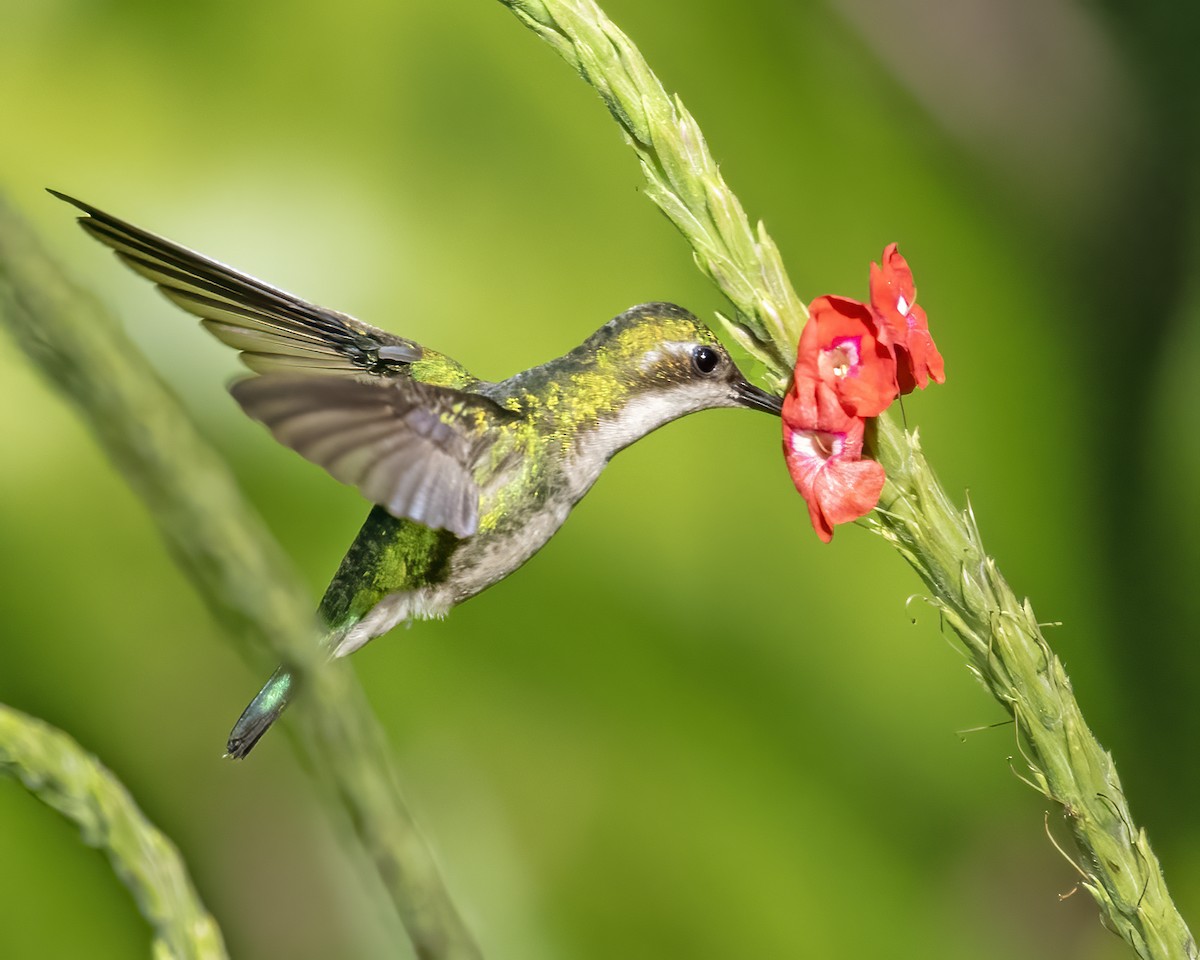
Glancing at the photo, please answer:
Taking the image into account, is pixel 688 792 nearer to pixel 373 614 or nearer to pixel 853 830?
pixel 853 830

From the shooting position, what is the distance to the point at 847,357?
1.38m

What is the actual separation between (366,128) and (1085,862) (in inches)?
107

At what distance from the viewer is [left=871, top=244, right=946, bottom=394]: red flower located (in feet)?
4.61

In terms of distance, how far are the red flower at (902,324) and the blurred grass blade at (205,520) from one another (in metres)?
0.92

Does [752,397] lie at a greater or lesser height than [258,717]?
lesser

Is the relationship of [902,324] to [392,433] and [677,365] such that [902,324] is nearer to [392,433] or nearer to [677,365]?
Result: [677,365]

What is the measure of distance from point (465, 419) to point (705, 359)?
41 centimetres

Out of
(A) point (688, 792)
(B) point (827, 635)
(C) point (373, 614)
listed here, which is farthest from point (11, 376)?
(B) point (827, 635)

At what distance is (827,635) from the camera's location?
348 centimetres

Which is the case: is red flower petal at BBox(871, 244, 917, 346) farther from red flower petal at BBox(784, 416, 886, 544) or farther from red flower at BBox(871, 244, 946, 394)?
red flower petal at BBox(784, 416, 886, 544)

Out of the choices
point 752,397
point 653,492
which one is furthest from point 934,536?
point 653,492

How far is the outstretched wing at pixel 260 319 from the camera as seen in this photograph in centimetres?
161

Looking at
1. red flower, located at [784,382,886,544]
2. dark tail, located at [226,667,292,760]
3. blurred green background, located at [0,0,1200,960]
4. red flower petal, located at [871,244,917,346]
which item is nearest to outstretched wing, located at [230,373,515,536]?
dark tail, located at [226,667,292,760]

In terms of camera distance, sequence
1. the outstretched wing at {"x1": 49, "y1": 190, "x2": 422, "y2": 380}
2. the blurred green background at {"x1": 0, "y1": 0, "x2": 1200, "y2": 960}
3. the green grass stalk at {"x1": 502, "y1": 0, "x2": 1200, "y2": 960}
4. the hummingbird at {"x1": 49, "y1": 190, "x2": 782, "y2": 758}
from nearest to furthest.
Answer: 1. the green grass stalk at {"x1": 502, "y1": 0, "x2": 1200, "y2": 960}
2. the outstretched wing at {"x1": 49, "y1": 190, "x2": 422, "y2": 380}
3. the hummingbird at {"x1": 49, "y1": 190, "x2": 782, "y2": 758}
4. the blurred green background at {"x1": 0, "y1": 0, "x2": 1200, "y2": 960}
